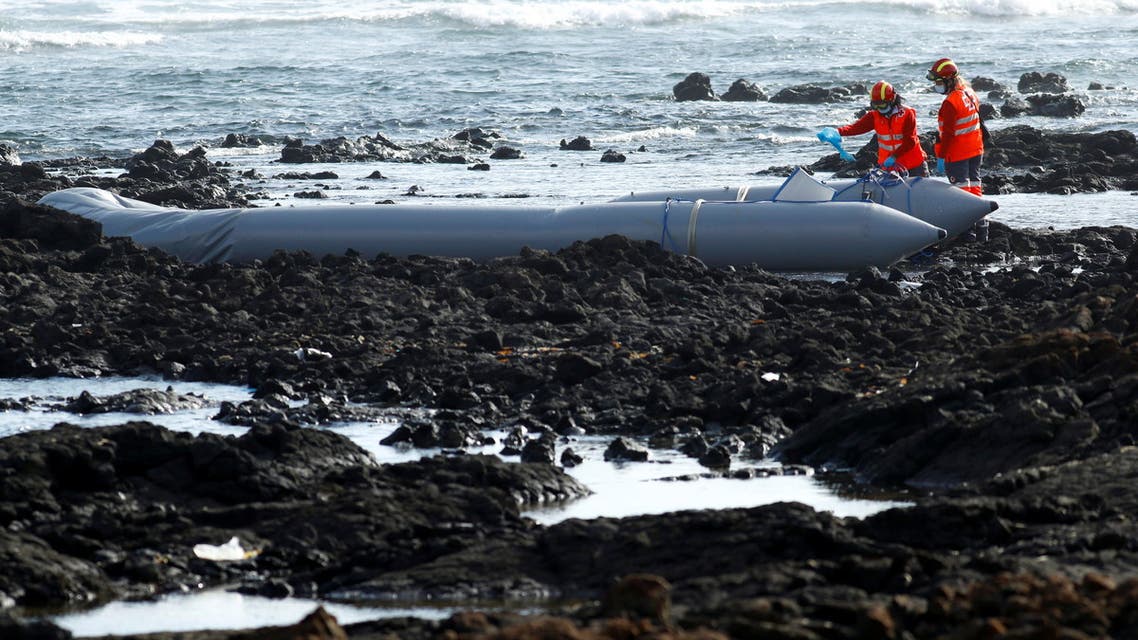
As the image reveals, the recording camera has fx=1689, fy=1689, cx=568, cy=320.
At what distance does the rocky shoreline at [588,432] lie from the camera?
5.39 m

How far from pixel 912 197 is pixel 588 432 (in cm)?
683

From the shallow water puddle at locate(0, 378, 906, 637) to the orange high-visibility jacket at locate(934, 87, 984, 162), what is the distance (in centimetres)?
801

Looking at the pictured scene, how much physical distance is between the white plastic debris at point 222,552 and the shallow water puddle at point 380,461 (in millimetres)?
257

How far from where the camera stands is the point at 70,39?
4484 centimetres

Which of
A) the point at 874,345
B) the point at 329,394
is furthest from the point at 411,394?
the point at 874,345

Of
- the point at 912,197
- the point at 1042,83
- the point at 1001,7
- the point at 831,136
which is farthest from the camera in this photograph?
the point at 1001,7

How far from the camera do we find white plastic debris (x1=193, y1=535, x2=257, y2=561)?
20.9 ft

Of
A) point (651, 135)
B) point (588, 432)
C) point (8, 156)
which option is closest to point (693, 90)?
point (651, 135)

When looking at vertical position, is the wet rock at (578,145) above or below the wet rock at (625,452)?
below

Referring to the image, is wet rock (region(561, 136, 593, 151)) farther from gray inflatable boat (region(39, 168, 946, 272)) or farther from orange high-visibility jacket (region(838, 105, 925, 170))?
gray inflatable boat (region(39, 168, 946, 272))

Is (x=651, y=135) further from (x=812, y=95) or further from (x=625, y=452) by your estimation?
(x=625, y=452)

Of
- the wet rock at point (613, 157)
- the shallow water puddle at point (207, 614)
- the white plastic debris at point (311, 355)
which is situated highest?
the shallow water puddle at point (207, 614)

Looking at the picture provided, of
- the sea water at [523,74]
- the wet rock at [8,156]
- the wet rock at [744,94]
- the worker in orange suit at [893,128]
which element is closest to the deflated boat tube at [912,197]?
the worker in orange suit at [893,128]

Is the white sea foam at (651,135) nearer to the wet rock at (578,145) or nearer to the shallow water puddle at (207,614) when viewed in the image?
the wet rock at (578,145)
